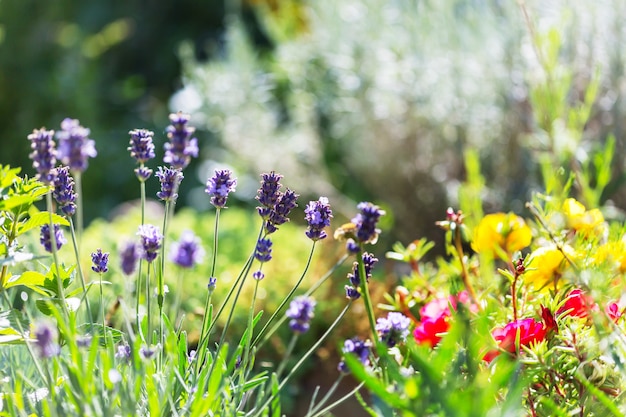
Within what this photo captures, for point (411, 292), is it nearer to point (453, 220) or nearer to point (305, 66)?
point (453, 220)

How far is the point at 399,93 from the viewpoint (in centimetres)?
291

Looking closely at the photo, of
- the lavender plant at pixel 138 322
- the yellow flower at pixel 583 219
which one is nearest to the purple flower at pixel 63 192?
the lavender plant at pixel 138 322

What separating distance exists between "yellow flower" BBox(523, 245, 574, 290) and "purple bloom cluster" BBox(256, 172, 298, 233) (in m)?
0.35

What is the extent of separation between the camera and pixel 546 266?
3.67 ft

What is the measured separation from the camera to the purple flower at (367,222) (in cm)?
92

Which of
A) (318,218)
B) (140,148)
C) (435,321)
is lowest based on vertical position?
(435,321)

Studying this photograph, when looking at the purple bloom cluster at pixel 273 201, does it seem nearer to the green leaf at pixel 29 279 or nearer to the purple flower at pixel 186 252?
the purple flower at pixel 186 252

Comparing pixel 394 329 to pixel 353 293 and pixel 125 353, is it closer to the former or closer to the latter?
pixel 353 293

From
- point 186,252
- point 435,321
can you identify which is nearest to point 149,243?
point 186,252

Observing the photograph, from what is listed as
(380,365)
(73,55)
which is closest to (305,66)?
(380,365)

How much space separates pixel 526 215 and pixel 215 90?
4.84 feet

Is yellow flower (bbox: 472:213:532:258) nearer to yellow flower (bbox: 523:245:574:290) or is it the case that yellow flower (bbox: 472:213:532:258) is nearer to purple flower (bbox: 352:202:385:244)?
yellow flower (bbox: 523:245:574:290)

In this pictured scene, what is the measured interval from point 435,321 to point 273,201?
319 mm

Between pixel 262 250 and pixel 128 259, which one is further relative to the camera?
pixel 262 250
